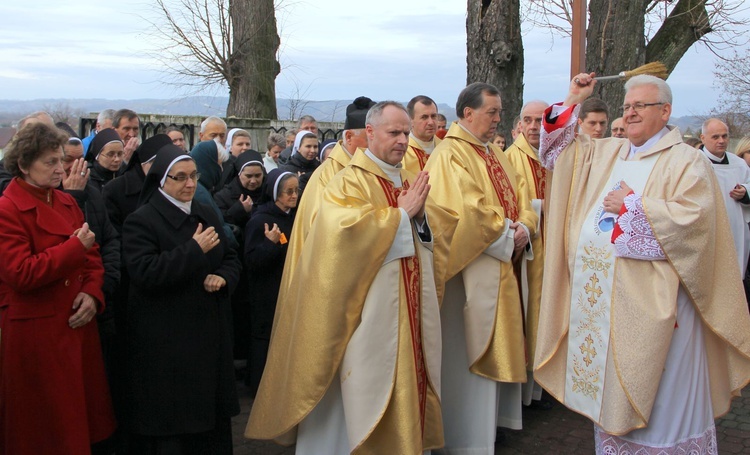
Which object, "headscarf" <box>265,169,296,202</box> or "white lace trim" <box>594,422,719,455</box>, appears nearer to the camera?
"white lace trim" <box>594,422,719,455</box>

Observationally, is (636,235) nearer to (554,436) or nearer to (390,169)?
(390,169)

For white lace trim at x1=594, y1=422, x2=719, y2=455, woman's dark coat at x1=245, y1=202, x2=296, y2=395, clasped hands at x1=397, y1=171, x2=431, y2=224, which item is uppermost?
clasped hands at x1=397, y1=171, x2=431, y2=224

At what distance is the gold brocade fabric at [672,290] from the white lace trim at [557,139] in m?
0.27

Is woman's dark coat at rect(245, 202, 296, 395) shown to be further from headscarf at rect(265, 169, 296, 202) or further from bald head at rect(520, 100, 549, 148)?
bald head at rect(520, 100, 549, 148)

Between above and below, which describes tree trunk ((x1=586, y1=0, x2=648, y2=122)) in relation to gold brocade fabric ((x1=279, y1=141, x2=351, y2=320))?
above

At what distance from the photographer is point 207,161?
675 cm

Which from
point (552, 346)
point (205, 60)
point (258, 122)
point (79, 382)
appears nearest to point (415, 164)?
point (552, 346)

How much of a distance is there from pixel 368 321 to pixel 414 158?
233 cm

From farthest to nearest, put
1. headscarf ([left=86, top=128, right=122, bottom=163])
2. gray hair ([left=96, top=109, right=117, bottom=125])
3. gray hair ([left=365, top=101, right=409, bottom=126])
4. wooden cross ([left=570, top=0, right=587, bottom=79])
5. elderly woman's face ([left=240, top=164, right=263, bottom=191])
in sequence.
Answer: gray hair ([left=96, top=109, right=117, bottom=125]) < elderly woman's face ([left=240, top=164, right=263, bottom=191]) < wooden cross ([left=570, top=0, right=587, bottom=79]) < headscarf ([left=86, top=128, right=122, bottom=163]) < gray hair ([left=365, top=101, right=409, bottom=126])

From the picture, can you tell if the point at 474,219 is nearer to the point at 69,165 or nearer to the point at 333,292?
the point at 333,292

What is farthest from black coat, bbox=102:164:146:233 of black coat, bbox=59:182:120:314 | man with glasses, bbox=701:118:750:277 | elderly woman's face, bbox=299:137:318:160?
man with glasses, bbox=701:118:750:277

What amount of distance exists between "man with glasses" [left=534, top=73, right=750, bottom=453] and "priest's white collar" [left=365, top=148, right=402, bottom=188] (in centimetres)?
108

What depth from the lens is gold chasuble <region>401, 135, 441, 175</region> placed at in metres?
6.07

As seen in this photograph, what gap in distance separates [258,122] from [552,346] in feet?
26.0
